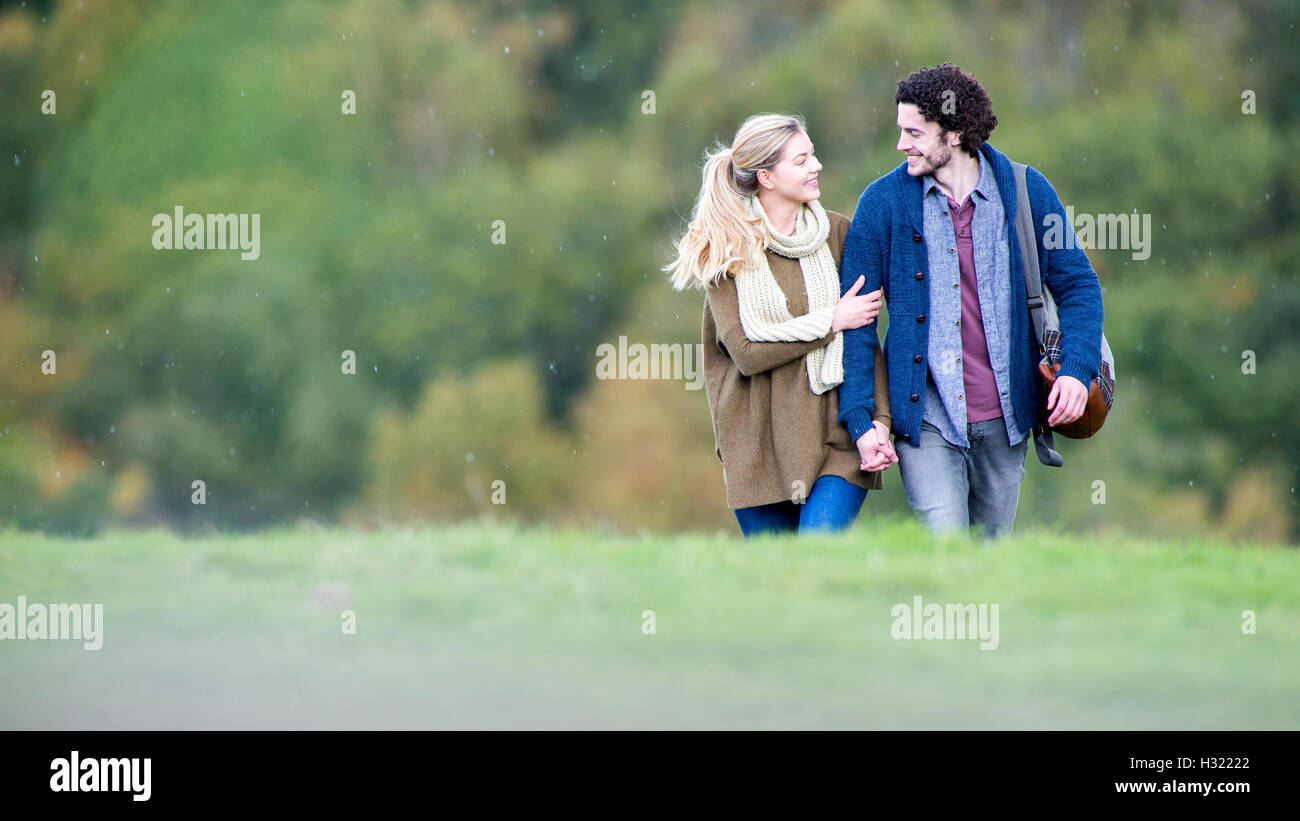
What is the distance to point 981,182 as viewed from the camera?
4.96m

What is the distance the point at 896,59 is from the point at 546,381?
9663mm

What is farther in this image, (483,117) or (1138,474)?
(483,117)

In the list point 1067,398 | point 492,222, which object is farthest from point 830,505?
point 492,222

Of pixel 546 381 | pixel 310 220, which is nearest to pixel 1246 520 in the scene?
pixel 546 381

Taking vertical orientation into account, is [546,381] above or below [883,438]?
above

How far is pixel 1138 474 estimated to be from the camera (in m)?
21.9

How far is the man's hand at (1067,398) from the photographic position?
4.75 meters

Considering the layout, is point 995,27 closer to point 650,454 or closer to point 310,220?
point 650,454

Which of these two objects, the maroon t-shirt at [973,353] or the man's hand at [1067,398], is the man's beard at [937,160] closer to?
the maroon t-shirt at [973,353]

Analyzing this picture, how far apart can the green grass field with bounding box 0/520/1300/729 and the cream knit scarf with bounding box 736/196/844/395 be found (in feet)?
1.96

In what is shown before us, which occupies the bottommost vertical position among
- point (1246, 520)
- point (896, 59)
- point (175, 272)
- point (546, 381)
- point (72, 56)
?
point (1246, 520)

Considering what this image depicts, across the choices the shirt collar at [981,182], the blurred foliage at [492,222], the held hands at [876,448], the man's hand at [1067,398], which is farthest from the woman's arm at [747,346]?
the blurred foliage at [492,222]

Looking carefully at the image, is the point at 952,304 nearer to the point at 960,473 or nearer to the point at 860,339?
the point at 860,339

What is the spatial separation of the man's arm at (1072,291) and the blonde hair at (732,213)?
0.83 meters
